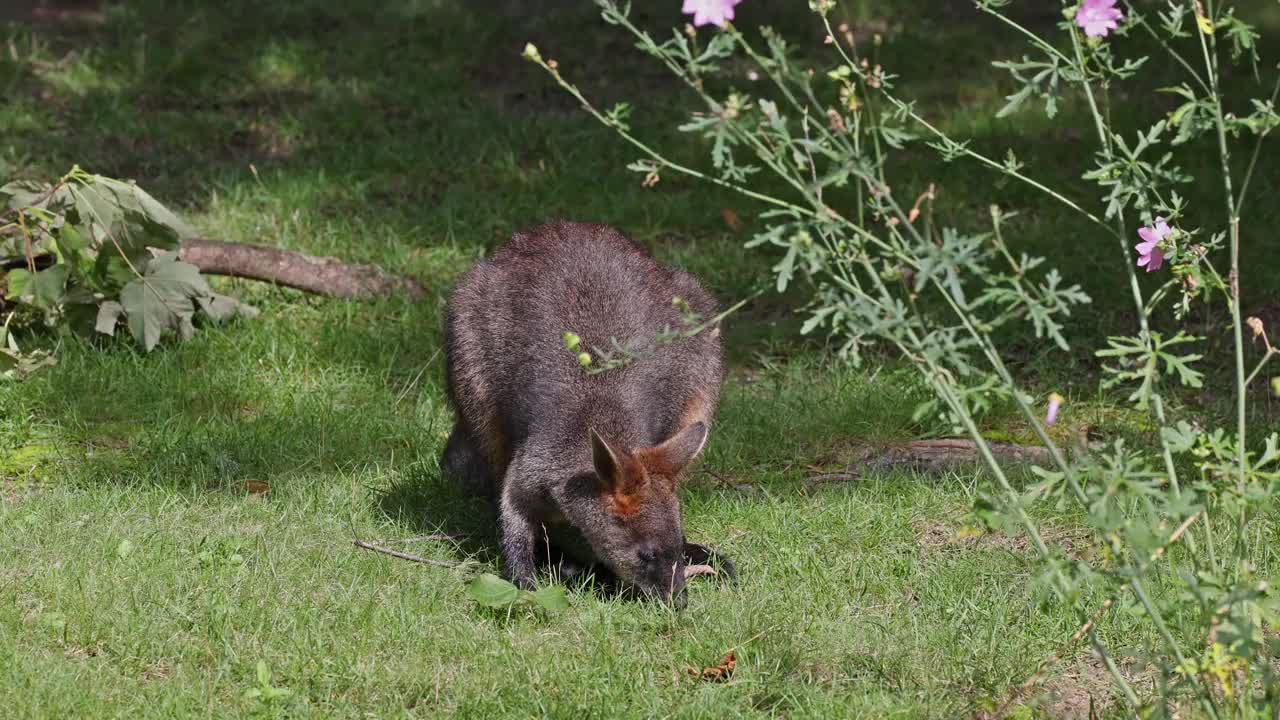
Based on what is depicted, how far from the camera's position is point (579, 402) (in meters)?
4.96

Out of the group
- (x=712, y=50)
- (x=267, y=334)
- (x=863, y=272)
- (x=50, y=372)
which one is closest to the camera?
(x=712, y=50)

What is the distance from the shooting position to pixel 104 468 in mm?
5625

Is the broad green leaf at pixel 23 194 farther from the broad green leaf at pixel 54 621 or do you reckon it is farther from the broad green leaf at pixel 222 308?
the broad green leaf at pixel 54 621

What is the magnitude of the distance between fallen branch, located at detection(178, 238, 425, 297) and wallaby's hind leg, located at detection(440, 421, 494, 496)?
1.81 metres

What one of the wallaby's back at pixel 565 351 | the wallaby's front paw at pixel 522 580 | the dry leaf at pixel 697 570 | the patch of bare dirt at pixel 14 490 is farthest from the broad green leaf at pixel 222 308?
the dry leaf at pixel 697 570

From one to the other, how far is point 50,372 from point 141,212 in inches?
29.3

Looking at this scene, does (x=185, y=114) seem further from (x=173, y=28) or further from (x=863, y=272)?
(x=863, y=272)

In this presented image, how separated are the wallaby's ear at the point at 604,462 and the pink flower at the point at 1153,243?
158cm

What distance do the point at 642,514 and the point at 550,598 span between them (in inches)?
14.7

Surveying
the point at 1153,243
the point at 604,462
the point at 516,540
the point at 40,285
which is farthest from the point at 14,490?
the point at 1153,243

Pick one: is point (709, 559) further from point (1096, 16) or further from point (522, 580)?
point (1096, 16)

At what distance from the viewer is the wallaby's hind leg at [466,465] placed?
5.45m

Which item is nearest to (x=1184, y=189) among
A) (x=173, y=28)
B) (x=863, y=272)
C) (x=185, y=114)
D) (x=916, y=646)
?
(x=863, y=272)

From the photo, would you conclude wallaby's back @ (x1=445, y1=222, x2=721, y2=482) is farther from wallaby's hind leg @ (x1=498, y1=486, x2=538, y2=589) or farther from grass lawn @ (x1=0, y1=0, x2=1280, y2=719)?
grass lawn @ (x1=0, y1=0, x2=1280, y2=719)
